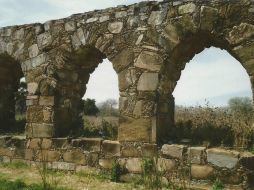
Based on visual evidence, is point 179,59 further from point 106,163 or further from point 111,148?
point 106,163

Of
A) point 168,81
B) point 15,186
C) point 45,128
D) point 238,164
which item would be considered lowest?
point 15,186

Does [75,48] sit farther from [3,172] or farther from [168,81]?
[3,172]

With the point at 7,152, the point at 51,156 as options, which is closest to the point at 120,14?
the point at 51,156

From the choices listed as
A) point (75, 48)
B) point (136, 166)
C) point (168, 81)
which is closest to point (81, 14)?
point (75, 48)

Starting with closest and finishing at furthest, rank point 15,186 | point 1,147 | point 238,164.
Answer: point 238,164
point 15,186
point 1,147

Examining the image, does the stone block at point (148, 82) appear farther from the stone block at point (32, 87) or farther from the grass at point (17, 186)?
the stone block at point (32, 87)

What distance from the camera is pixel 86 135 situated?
699cm

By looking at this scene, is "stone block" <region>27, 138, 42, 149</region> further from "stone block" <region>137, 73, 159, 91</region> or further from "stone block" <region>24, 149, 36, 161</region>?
"stone block" <region>137, 73, 159, 91</region>

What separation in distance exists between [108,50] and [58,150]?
78.6 inches

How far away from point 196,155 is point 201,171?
9.0 inches

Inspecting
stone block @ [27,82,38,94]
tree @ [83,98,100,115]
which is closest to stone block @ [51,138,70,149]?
stone block @ [27,82,38,94]

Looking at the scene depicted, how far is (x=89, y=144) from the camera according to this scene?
6.45m

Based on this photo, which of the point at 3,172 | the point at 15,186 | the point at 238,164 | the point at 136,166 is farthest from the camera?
the point at 3,172

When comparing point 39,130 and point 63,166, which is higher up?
point 39,130
